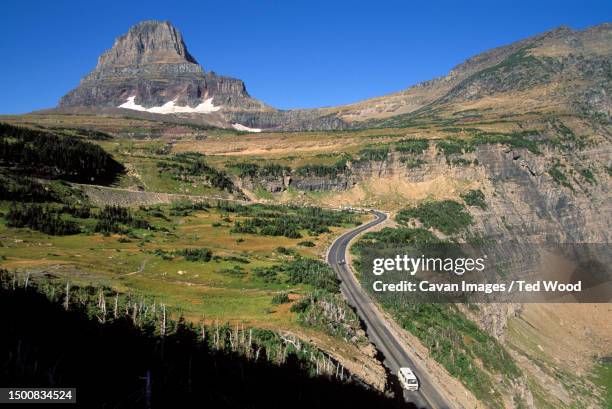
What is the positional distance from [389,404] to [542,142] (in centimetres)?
11085

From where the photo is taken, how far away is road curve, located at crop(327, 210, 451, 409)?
27422 millimetres

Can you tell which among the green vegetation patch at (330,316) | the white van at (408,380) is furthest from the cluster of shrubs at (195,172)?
the white van at (408,380)

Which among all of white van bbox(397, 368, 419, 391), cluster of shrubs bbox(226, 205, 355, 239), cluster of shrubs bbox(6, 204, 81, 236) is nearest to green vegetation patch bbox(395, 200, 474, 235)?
cluster of shrubs bbox(226, 205, 355, 239)

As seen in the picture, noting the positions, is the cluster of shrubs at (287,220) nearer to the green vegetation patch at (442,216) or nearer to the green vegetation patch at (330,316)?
the green vegetation patch at (442,216)

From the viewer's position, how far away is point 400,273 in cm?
5306

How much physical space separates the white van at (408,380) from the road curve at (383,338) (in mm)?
366

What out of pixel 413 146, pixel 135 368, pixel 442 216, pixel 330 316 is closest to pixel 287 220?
pixel 442 216

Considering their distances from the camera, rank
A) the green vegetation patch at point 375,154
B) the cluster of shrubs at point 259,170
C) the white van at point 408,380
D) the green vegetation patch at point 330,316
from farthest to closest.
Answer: the green vegetation patch at point 375,154 → the cluster of shrubs at point 259,170 → the green vegetation patch at point 330,316 → the white van at point 408,380

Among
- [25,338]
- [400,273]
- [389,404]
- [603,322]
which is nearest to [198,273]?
[400,273]

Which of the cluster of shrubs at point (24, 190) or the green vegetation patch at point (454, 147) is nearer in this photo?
the cluster of shrubs at point (24, 190)

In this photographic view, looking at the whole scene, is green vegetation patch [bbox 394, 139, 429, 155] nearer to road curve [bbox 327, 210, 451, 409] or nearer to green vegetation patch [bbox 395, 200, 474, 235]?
green vegetation patch [bbox 395, 200, 474, 235]

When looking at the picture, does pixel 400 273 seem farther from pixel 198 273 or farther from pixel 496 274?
pixel 496 274

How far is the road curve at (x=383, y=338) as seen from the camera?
27422mm

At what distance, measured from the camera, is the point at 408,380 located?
27734 millimetres
